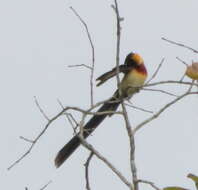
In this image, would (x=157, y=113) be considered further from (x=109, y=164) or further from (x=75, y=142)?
(x=75, y=142)

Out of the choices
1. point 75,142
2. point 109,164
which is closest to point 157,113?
point 109,164

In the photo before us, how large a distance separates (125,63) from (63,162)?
3.84ft

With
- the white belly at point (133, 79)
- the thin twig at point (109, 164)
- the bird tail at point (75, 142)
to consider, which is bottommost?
the bird tail at point (75, 142)

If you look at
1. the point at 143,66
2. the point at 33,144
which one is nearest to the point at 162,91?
the point at 33,144

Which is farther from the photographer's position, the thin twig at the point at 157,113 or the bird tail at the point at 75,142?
the bird tail at the point at 75,142

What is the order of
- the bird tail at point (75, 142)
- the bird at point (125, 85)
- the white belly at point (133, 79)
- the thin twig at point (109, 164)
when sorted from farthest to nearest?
the white belly at point (133, 79)
the bird at point (125, 85)
the bird tail at point (75, 142)
the thin twig at point (109, 164)

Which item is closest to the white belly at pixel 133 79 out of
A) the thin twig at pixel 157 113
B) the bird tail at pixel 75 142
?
the bird tail at pixel 75 142

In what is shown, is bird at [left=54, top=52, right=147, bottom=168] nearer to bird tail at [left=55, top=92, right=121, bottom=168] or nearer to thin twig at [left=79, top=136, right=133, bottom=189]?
bird tail at [left=55, top=92, right=121, bottom=168]

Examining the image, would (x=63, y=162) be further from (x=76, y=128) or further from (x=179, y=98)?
(x=179, y=98)

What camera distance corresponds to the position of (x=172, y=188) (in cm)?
246

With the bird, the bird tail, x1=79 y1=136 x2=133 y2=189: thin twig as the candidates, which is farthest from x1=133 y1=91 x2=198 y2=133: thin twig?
the bird

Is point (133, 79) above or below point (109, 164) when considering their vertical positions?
below

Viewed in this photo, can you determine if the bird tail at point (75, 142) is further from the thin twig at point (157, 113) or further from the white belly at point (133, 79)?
the thin twig at point (157, 113)

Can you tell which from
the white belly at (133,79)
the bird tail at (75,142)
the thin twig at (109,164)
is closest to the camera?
the thin twig at (109,164)
